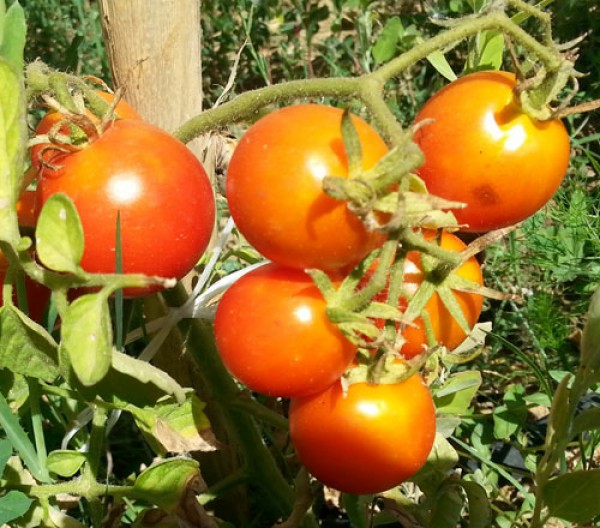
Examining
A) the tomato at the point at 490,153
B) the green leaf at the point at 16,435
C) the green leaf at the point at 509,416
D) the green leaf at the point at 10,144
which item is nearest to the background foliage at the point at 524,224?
the green leaf at the point at 509,416

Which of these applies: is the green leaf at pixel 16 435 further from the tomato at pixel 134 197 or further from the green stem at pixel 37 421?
the tomato at pixel 134 197

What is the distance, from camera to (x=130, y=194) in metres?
0.81

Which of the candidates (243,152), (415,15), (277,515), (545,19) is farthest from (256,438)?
(415,15)

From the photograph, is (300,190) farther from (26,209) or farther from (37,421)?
(37,421)

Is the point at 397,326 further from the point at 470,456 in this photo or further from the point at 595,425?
the point at 470,456

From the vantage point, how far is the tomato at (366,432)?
2.75 feet

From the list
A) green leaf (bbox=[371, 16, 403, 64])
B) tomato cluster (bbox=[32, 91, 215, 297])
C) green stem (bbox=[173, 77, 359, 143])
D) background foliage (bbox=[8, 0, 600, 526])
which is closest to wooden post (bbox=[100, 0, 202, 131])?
background foliage (bbox=[8, 0, 600, 526])

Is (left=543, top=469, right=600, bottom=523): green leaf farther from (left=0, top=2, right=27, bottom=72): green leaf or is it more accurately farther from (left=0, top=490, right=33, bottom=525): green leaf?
(left=0, top=2, right=27, bottom=72): green leaf

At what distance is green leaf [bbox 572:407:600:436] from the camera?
1.08 metres

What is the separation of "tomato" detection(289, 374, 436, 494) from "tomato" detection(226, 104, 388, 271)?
15 cm

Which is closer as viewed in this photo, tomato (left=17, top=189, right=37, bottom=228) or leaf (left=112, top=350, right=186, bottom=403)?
leaf (left=112, top=350, right=186, bottom=403)

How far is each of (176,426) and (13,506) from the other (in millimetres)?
217

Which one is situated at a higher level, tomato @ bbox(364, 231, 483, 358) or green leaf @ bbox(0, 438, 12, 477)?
tomato @ bbox(364, 231, 483, 358)

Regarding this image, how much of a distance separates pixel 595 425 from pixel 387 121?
54 centimetres
